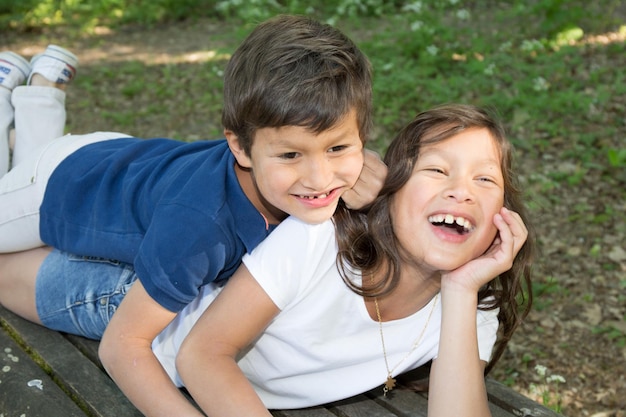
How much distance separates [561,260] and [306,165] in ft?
8.88

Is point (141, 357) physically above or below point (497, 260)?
below

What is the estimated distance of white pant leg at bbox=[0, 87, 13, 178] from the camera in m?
3.39

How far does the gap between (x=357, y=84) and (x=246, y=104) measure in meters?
0.32

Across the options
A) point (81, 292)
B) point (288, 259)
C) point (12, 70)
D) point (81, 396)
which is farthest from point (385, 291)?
point (12, 70)

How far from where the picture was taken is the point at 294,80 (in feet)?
6.43

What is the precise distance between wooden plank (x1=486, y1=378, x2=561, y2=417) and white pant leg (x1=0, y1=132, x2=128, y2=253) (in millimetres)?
1784

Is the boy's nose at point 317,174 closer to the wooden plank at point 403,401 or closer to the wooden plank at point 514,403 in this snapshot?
the wooden plank at point 403,401

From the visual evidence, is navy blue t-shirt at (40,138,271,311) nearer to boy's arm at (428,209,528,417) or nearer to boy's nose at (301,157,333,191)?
boy's nose at (301,157,333,191)

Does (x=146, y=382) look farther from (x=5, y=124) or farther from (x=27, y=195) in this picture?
(x=5, y=124)

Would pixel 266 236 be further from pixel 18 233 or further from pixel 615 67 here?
pixel 615 67

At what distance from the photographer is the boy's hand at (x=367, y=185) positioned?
226 cm

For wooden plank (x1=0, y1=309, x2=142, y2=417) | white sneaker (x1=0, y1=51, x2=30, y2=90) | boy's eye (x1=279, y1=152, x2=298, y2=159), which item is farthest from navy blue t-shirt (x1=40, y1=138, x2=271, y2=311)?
white sneaker (x1=0, y1=51, x2=30, y2=90)

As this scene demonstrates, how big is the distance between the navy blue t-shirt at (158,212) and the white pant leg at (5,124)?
0.74 metres

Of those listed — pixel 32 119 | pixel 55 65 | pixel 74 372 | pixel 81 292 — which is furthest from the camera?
pixel 55 65
